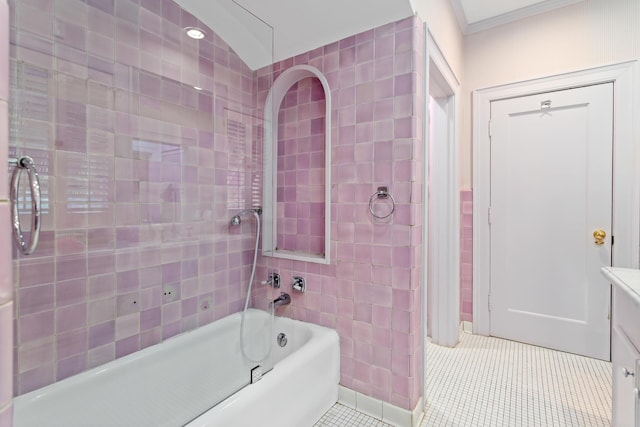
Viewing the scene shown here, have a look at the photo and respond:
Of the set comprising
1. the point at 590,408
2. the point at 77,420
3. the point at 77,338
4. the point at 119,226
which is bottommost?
the point at 590,408

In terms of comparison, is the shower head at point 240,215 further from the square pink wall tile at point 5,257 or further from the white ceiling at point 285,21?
the square pink wall tile at point 5,257

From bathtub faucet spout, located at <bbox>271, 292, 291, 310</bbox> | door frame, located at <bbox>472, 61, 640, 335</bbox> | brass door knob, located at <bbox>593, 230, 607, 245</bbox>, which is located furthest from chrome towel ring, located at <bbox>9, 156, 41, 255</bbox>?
brass door knob, located at <bbox>593, 230, 607, 245</bbox>

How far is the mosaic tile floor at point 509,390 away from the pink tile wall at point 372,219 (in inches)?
8.9

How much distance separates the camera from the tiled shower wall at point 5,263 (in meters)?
0.34

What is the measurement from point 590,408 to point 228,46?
2.98m

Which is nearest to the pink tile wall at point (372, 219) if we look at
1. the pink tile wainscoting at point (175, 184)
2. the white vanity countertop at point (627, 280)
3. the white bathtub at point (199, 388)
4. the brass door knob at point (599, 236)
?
the pink tile wainscoting at point (175, 184)

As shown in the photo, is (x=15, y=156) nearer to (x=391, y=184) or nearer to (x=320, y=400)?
(x=391, y=184)

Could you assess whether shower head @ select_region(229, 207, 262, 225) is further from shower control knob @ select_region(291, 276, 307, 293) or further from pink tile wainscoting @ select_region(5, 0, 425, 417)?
shower control knob @ select_region(291, 276, 307, 293)

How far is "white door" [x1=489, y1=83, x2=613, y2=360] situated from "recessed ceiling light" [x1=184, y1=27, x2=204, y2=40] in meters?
2.26

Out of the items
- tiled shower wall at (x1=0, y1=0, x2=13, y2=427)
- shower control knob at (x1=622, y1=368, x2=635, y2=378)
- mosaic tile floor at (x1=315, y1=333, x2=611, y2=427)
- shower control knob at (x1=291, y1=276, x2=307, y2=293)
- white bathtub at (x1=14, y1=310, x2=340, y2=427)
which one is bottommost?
mosaic tile floor at (x1=315, y1=333, x2=611, y2=427)

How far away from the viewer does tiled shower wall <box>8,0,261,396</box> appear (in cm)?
128

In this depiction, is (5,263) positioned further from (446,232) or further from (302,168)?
(446,232)

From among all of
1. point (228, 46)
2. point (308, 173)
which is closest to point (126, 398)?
point (308, 173)

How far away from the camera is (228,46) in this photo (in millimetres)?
1991
